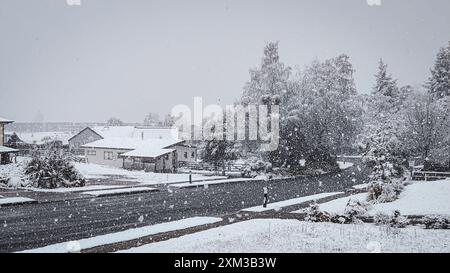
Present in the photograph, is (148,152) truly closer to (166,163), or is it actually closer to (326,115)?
(166,163)

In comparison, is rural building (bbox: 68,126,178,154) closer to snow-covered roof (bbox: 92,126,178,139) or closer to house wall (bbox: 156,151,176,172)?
snow-covered roof (bbox: 92,126,178,139)

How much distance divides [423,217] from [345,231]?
4146mm

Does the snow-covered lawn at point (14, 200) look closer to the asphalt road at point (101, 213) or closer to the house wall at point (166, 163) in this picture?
the asphalt road at point (101, 213)

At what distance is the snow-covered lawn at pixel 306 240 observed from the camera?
11680mm

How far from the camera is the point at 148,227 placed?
51.8 feet

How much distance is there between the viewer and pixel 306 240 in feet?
42.6

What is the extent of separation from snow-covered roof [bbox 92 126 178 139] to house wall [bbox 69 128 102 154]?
3.26 ft

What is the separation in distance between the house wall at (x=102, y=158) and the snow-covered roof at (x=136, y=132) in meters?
7.04

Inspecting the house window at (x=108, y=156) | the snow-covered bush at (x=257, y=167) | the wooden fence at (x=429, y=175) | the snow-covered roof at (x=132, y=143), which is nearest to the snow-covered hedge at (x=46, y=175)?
the snow-covered bush at (x=257, y=167)

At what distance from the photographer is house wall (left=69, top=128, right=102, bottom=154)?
2835 inches

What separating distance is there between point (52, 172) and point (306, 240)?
79.0 ft
